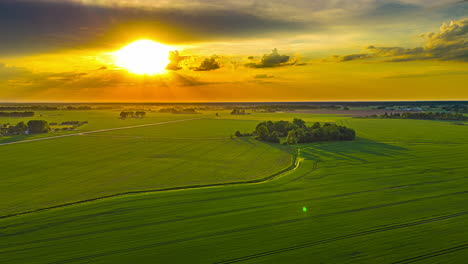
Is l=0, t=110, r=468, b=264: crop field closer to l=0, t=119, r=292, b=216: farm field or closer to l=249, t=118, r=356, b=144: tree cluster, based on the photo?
l=0, t=119, r=292, b=216: farm field

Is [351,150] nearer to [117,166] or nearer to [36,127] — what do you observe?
[117,166]

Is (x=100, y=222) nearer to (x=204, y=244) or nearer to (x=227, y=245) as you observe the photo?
(x=204, y=244)

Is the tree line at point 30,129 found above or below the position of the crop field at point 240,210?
above

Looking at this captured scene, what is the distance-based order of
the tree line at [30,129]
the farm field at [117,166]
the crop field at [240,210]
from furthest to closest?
the tree line at [30,129], the farm field at [117,166], the crop field at [240,210]

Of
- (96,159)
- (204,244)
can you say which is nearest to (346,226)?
(204,244)

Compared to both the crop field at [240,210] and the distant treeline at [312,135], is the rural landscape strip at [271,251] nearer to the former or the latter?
the crop field at [240,210]

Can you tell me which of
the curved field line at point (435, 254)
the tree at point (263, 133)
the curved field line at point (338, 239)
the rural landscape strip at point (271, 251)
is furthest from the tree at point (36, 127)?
the curved field line at point (435, 254)
